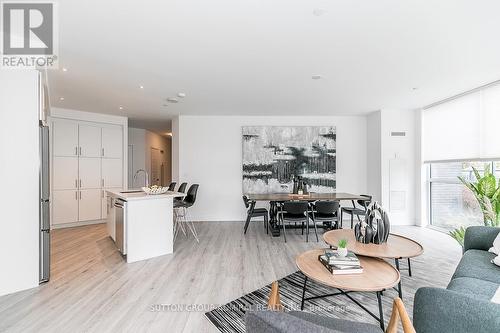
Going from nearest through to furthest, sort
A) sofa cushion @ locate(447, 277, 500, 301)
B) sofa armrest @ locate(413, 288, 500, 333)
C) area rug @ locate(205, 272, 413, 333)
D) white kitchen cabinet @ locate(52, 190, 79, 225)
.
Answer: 1. sofa armrest @ locate(413, 288, 500, 333)
2. sofa cushion @ locate(447, 277, 500, 301)
3. area rug @ locate(205, 272, 413, 333)
4. white kitchen cabinet @ locate(52, 190, 79, 225)

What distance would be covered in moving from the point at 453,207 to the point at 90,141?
26.1ft

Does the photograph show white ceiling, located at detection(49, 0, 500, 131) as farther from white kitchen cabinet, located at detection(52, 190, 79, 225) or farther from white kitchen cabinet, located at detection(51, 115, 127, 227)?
white kitchen cabinet, located at detection(52, 190, 79, 225)

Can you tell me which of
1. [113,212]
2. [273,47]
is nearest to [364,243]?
[273,47]

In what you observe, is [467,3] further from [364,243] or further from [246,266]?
[246,266]

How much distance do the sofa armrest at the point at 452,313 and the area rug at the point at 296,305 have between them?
2.50ft

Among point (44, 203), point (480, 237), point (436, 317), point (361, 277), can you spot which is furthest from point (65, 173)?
point (480, 237)

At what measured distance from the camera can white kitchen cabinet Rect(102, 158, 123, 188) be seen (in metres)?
5.70

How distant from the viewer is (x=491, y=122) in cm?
386

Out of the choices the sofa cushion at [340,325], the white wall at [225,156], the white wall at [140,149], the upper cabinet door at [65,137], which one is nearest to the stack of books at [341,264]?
the sofa cushion at [340,325]

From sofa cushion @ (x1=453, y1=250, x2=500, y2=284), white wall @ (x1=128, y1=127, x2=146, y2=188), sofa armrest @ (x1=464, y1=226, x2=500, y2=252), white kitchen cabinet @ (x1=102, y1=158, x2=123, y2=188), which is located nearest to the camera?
sofa cushion @ (x1=453, y1=250, x2=500, y2=284)

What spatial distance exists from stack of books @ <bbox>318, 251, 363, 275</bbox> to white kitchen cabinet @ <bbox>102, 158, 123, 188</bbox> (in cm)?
555

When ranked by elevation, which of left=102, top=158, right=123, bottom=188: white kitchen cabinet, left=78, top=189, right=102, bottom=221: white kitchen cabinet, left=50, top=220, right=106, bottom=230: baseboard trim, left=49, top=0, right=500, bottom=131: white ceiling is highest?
left=49, top=0, right=500, bottom=131: white ceiling

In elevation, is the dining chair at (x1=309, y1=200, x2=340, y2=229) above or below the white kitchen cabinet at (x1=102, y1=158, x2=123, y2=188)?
below

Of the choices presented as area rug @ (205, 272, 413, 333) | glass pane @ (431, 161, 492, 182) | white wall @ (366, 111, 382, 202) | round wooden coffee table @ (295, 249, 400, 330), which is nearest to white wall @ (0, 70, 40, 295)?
area rug @ (205, 272, 413, 333)
